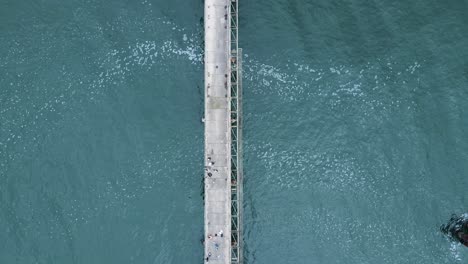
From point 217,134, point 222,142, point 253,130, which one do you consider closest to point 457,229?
point 253,130

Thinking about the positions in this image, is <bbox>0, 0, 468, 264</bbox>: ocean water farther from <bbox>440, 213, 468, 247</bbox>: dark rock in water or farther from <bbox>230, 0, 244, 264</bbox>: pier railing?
<bbox>230, 0, 244, 264</bbox>: pier railing

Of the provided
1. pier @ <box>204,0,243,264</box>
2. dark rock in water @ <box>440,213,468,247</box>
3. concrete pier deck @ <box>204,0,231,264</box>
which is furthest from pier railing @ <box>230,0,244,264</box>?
dark rock in water @ <box>440,213,468,247</box>

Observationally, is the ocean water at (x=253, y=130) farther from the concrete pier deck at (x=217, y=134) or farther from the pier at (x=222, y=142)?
the concrete pier deck at (x=217, y=134)

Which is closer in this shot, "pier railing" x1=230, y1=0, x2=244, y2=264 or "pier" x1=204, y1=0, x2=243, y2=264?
"pier" x1=204, y1=0, x2=243, y2=264

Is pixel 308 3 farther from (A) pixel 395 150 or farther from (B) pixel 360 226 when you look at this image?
(B) pixel 360 226

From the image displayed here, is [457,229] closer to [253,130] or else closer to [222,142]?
[253,130]

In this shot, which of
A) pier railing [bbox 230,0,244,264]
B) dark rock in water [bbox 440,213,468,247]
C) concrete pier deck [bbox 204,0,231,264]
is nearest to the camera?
concrete pier deck [bbox 204,0,231,264]
